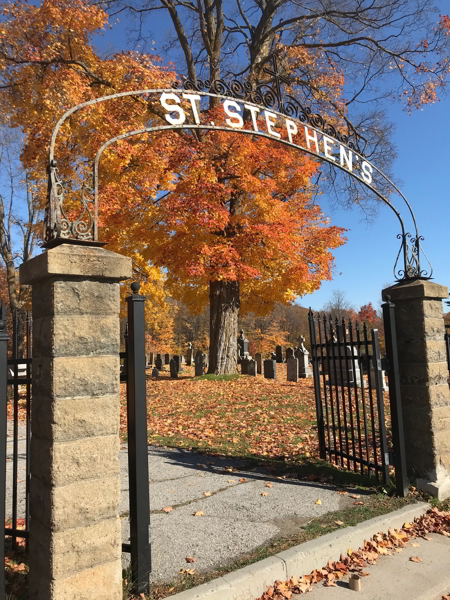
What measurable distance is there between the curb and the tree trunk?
1243 centimetres

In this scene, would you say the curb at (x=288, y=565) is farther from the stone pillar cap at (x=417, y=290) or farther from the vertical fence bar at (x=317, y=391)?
the stone pillar cap at (x=417, y=290)

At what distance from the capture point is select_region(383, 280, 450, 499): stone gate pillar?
4922mm

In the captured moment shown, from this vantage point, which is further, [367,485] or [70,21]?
[70,21]

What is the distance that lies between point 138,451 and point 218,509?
1821 millimetres

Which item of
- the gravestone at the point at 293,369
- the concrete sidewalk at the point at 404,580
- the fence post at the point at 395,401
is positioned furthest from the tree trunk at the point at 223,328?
the concrete sidewalk at the point at 404,580

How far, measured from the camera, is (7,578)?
3.19 meters

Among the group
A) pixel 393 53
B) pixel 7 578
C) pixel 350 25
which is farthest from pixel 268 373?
pixel 7 578

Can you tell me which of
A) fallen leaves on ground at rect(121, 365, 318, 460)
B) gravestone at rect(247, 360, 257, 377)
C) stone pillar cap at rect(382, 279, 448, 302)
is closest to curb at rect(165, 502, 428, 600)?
stone pillar cap at rect(382, 279, 448, 302)

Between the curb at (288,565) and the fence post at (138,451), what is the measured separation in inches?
16.0

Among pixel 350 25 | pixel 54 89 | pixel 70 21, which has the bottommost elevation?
pixel 54 89

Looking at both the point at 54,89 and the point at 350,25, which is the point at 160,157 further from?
the point at 350,25

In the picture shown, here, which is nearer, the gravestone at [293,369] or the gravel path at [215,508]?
the gravel path at [215,508]

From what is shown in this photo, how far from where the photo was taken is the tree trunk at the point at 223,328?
1652cm

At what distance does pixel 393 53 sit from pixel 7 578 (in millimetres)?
16862
